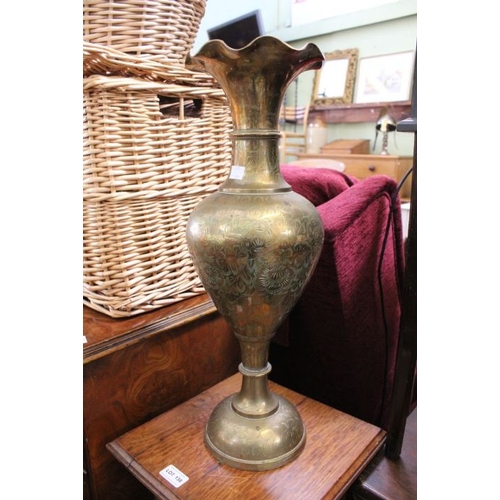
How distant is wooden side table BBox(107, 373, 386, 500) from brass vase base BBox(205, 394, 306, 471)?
0.01 m

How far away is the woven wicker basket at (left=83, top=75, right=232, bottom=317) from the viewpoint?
66 centimetres

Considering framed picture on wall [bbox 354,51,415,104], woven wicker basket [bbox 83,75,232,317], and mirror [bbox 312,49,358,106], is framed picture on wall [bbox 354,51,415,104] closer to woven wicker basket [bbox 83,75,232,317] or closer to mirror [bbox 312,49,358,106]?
mirror [bbox 312,49,358,106]

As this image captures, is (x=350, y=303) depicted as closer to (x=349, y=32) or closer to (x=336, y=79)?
(x=336, y=79)

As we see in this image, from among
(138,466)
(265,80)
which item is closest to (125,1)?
(265,80)

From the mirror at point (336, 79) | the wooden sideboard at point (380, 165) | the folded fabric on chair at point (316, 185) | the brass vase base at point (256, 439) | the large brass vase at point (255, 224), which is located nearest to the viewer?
the large brass vase at point (255, 224)

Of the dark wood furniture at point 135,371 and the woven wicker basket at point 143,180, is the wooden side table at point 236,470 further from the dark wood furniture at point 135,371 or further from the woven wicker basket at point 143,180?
the woven wicker basket at point 143,180

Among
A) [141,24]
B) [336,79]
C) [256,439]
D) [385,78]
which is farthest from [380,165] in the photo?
[256,439]

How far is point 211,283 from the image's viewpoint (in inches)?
20.4

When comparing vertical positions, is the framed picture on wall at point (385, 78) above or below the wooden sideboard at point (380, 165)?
above

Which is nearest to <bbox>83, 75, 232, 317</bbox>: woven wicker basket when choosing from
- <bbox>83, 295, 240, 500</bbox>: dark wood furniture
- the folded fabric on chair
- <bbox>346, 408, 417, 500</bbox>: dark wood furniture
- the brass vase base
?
<bbox>83, 295, 240, 500</bbox>: dark wood furniture

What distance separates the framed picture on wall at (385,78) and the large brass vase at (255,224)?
2.53 metres

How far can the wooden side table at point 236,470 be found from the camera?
0.54 m

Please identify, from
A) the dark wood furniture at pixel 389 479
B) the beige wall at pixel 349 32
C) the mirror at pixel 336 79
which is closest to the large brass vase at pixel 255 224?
the dark wood furniture at pixel 389 479
